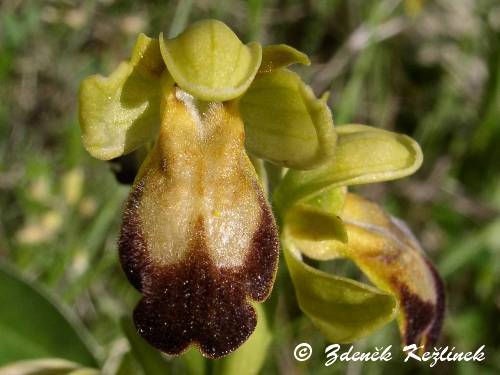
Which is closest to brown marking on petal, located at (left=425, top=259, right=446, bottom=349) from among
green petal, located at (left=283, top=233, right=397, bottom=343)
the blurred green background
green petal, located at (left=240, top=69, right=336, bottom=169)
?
green petal, located at (left=283, top=233, right=397, bottom=343)

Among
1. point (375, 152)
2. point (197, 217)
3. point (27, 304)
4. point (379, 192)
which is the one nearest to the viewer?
point (197, 217)

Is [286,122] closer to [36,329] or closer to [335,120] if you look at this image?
[36,329]

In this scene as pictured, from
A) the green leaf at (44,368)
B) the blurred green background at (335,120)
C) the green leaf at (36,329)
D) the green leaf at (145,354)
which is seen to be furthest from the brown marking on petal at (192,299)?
the blurred green background at (335,120)

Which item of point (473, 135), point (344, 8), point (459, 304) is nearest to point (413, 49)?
point (344, 8)

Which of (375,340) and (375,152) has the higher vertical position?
(375,152)

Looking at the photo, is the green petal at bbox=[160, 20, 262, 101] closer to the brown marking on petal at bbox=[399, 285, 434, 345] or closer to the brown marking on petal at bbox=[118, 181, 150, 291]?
the brown marking on petal at bbox=[118, 181, 150, 291]

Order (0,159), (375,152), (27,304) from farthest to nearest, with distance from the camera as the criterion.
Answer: (0,159) → (27,304) → (375,152)

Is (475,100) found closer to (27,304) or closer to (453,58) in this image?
(453,58)
